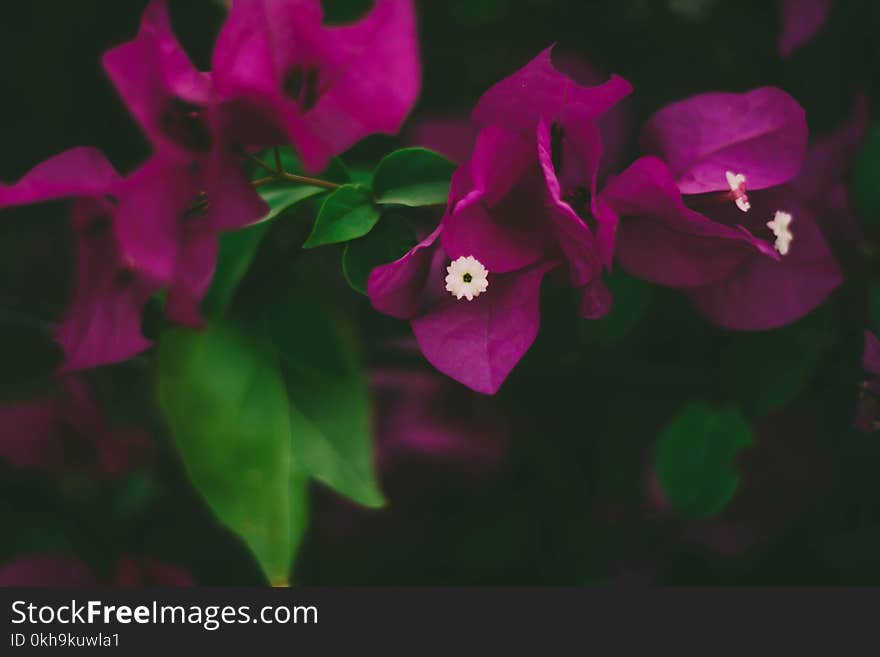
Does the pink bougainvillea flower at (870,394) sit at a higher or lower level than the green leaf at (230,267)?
lower

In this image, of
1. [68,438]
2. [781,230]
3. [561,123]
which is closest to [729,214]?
[781,230]

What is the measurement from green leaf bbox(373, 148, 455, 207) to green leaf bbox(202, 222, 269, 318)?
3.1 inches

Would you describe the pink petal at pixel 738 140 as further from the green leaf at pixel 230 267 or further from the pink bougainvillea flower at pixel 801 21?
the green leaf at pixel 230 267

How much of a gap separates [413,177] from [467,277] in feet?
0.23

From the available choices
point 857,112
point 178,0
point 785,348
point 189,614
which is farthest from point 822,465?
point 178,0

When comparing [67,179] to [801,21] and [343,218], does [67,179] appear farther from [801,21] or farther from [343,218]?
[801,21]

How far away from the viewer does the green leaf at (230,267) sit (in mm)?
526

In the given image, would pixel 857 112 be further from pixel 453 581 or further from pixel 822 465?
pixel 453 581

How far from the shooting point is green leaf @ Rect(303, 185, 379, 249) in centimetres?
47

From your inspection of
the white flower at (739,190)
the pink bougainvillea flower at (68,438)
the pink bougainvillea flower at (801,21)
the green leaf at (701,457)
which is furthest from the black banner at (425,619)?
the pink bougainvillea flower at (801,21)

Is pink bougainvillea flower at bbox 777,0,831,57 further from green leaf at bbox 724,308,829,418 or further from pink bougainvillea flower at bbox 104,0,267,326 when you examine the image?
pink bougainvillea flower at bbox 104,0,267,326

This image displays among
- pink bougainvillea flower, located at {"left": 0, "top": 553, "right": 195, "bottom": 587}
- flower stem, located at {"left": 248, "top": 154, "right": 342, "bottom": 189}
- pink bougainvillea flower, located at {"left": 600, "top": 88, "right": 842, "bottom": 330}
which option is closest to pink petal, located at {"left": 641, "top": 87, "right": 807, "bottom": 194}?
pink bougainvillea flower, located at {"left": 600, "top": 88, "right": 842, "bottom": 330}

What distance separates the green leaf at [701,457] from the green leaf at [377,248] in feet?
0.95

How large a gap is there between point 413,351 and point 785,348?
28cm
